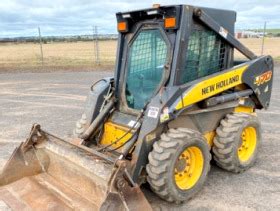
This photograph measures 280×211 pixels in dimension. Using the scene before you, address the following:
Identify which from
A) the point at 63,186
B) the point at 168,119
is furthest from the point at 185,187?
the point at 63,186

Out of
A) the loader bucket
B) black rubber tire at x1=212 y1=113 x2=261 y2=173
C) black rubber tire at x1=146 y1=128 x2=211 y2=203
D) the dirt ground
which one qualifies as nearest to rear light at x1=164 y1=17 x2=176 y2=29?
black rubber tire at x1=146 y1=128 x2=211 y2=203

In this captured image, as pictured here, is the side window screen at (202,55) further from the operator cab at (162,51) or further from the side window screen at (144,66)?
the side window screen at (144,66)

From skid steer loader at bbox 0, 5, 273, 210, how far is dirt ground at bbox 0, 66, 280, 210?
0.69 feet

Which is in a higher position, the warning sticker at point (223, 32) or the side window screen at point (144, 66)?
the warning sticker at point (223, 32)

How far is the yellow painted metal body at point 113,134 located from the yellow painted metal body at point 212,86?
841mm

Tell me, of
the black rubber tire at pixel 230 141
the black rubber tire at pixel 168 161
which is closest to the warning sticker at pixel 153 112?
the black rubber tire at pixel 168 161

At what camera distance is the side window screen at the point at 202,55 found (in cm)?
407

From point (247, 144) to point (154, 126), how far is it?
1.78m

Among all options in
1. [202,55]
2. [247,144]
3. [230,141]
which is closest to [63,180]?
[230,141]

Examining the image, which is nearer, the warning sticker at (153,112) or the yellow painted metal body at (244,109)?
the warning sticker at (153,112)

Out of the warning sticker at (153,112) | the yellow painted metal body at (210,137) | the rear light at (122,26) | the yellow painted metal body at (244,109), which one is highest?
the rear light at (122,26)

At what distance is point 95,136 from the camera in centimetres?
447

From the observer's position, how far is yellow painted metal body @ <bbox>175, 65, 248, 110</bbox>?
381cm

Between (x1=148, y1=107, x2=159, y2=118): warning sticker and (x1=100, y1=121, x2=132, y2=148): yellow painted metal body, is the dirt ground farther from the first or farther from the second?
(x1=148, y1=107, x2=159, y2=118): warning sticker
